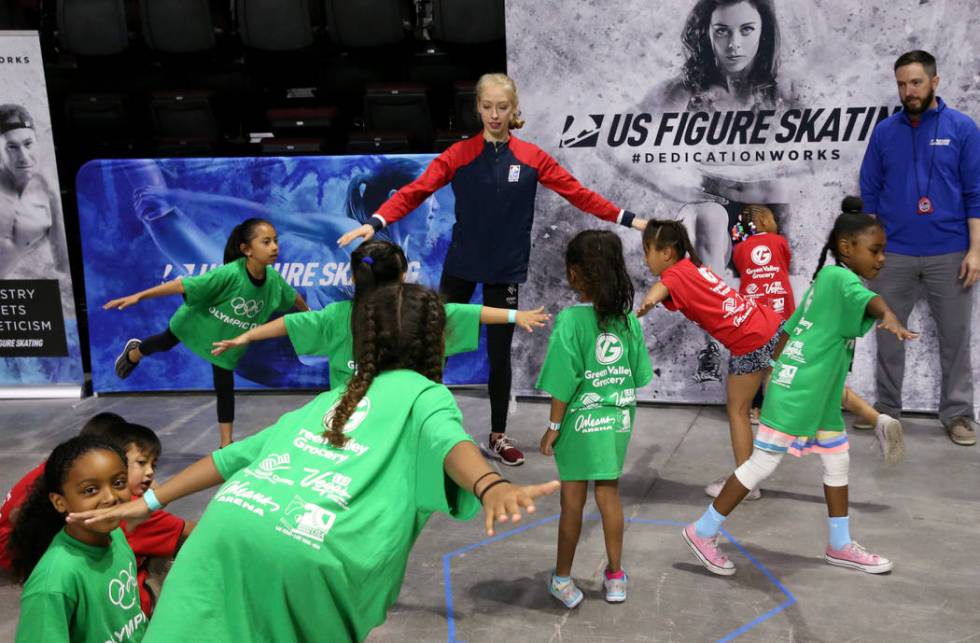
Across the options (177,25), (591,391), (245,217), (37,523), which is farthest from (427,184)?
(177,25)

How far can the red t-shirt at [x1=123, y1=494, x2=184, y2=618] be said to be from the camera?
3326 millimetres

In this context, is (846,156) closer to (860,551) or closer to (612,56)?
(612,56)

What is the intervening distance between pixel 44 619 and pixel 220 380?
131 inches

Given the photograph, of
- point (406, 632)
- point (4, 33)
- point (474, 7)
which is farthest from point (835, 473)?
point (4, 33)

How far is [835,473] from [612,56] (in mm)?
3078

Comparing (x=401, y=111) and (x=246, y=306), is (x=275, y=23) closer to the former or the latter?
(x=401, y=111)

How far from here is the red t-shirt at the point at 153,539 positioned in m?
3.33

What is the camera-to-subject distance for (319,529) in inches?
75.5

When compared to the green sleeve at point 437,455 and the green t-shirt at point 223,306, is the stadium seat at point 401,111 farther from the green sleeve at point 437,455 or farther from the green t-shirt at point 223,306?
the green sleeve at point 437,455

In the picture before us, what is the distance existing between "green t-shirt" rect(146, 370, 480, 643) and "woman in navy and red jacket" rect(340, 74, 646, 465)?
10.9 feet

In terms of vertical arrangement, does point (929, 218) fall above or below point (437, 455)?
above

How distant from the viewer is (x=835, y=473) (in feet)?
13.3

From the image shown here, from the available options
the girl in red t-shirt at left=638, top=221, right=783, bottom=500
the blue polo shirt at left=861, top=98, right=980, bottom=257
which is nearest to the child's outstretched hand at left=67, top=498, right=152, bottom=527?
the girl in red t-shirt at left=638, top=221, right=783, bottom=500

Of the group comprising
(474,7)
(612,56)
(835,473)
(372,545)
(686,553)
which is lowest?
(686,553)
